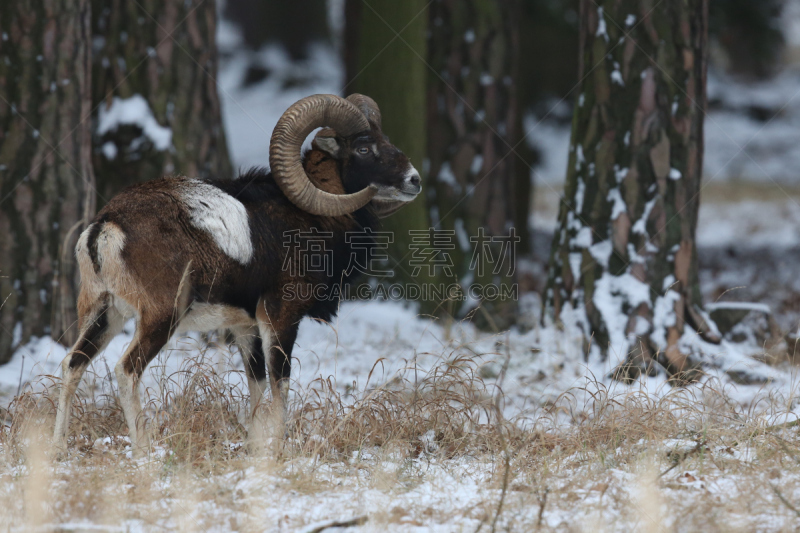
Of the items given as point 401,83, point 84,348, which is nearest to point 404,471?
point 84,348

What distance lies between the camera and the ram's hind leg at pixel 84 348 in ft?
14.9

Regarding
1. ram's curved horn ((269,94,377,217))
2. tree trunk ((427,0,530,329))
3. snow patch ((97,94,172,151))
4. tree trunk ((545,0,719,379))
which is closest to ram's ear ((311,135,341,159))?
ram's curved horn ((269,94,377,217))

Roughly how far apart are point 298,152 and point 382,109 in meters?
3.89

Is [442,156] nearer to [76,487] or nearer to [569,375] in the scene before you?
[569,375]

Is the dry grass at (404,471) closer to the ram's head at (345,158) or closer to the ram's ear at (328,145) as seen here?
the ram's head at (345,158)

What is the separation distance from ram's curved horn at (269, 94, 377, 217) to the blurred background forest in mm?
1672

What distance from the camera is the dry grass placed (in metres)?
3.48

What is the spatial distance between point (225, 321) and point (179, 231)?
70 centimetres

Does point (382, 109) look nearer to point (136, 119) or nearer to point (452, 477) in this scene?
point (136, 119)

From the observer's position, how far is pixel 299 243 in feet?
17.2

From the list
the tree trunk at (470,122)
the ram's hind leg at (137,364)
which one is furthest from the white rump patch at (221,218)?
the tree trunk at (470,122)

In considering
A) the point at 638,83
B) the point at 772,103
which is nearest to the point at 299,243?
the point at 638,83

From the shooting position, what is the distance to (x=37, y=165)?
637 centimetres

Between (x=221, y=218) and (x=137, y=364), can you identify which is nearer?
(x=137, y=364)
